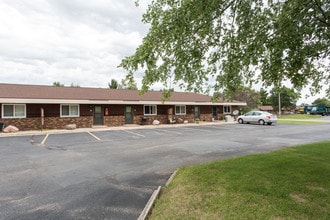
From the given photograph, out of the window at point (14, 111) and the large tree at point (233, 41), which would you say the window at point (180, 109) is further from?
the large tree at point (233, 41)

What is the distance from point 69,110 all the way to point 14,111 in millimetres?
4032

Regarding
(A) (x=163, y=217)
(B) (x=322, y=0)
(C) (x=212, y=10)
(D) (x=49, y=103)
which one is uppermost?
(B) (x=322, y=0)

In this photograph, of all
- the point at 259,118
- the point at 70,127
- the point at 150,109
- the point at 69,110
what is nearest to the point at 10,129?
the point at 70,127

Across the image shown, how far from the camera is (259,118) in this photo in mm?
22953

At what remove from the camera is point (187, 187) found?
4.62 metres

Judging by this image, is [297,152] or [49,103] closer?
[297,152]

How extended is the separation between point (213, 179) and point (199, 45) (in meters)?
3.47

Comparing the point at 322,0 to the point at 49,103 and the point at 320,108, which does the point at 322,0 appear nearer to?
the point at 49,103

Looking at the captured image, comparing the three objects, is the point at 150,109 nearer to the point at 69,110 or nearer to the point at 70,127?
the point at 69,110

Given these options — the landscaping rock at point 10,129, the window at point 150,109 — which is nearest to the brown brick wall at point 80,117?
the window at point 150,109

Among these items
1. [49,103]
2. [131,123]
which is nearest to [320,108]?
[131,123]

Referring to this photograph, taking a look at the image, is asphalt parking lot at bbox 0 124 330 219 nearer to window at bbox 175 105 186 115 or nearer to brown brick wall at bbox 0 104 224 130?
brown brick wall at bbox 0 104 224 130

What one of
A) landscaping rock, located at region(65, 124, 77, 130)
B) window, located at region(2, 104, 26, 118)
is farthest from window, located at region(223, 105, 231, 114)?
window, located at region(2, 104, 26, 118)

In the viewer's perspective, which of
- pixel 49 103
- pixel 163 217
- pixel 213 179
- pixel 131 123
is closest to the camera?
pixel 163 217
